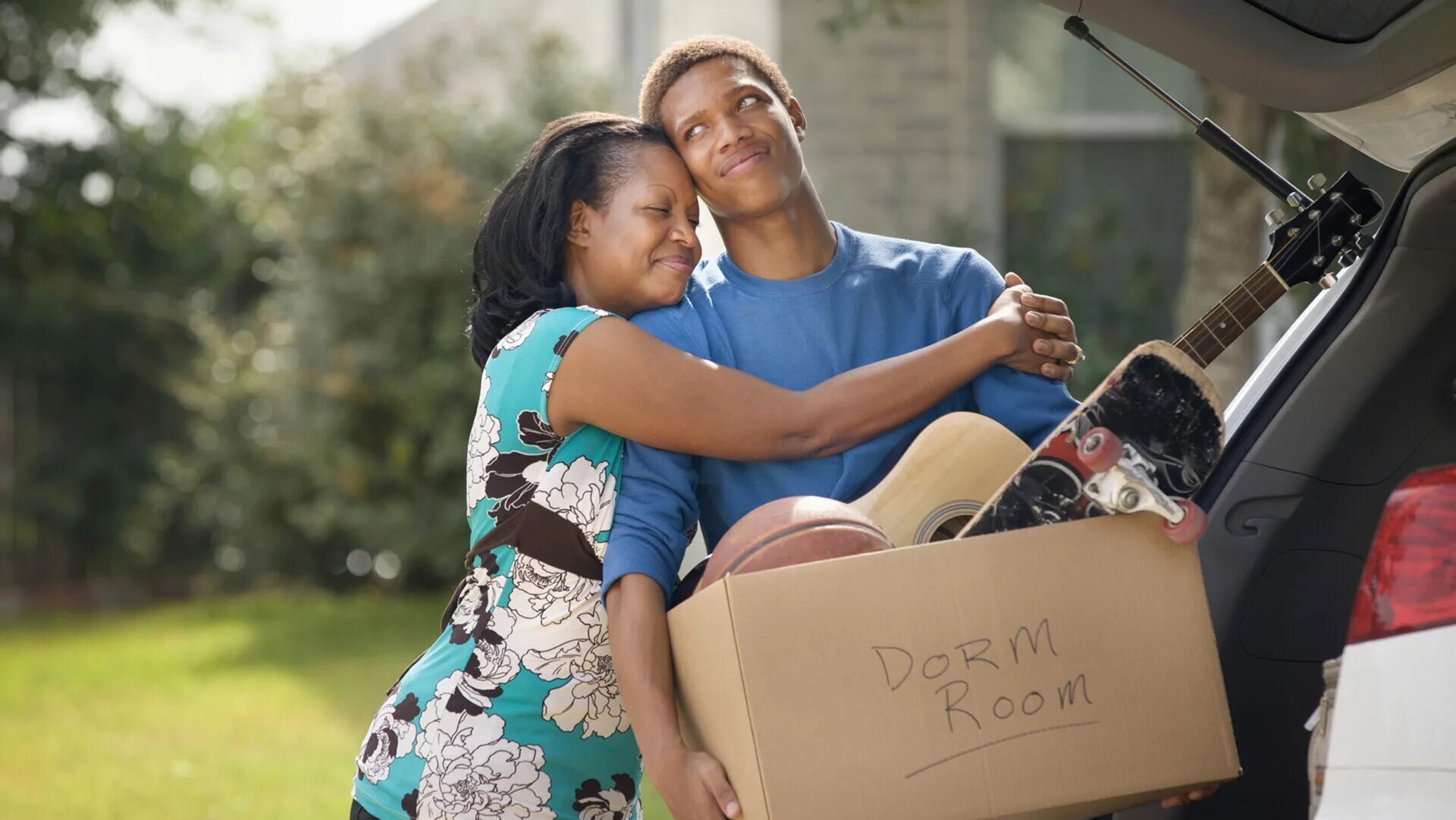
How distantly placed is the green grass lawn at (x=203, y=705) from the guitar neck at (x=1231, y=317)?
4305 millimetres

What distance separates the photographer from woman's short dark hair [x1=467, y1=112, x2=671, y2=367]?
268cm

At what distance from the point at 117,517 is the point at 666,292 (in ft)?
44.3

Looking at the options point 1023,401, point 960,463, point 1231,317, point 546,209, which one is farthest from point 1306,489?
point 546,209

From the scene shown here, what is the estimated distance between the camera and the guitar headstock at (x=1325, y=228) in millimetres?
2672

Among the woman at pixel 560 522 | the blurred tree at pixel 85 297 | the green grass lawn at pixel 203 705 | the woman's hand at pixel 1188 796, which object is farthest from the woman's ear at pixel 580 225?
the blurred tree at pixel 85 297

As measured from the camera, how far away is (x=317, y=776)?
690 centimetres

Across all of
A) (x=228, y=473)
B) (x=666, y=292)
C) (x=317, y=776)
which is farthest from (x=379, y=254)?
(x=666, y=292)

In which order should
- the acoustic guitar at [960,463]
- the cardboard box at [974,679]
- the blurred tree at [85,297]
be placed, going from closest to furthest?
the cardboard box at [974,679], the acoustic guitar at [960,463], the blurred tree at [85,297]

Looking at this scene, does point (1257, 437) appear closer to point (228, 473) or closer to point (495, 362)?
point (495, 362)

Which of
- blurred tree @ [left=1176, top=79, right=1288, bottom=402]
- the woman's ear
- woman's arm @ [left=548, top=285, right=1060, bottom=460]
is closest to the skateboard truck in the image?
woman's arm @ [left=548, top=285, right=1060, bottom=460]

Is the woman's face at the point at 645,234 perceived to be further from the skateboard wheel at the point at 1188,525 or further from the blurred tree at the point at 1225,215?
the blurred tree at the point at 1225,215

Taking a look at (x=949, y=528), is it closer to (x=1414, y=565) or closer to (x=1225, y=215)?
(x=1414, y=565)

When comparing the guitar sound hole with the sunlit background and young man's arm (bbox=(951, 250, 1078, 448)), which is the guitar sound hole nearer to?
young man's arm (bbox=(951, 250, 1078, 448))

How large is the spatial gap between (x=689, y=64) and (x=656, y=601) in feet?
3.28
